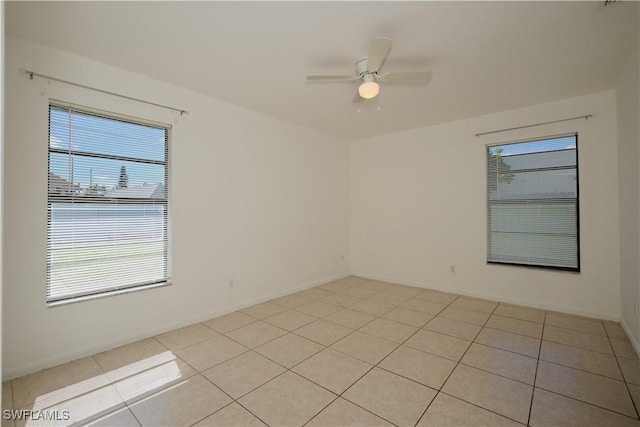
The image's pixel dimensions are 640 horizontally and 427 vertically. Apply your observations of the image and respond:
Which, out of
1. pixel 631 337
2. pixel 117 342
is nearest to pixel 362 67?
pixel 117 342

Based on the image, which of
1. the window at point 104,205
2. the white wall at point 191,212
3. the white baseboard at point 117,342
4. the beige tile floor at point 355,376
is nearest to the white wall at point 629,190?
the beige tile floor at point 355,376

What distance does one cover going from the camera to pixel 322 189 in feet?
16.7

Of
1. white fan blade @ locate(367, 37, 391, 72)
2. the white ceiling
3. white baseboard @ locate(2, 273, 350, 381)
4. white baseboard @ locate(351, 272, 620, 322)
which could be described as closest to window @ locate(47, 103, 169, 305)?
white baseboard @ locate(2, 273, 350, 381)

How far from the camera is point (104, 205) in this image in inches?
109

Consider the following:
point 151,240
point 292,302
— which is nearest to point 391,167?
point 292,302

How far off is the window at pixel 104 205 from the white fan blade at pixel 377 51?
2267 millimetres

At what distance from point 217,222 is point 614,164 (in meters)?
4.64

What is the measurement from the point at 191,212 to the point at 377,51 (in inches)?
98.4

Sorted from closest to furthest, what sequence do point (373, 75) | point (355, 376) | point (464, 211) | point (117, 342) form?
point (355, 376) < point (373, 75) < point (117, 342) < point (464, 211)

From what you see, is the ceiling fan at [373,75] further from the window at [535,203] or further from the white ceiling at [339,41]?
the window at [535,203]

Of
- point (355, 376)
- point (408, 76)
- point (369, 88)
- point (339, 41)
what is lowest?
point (355, 376)

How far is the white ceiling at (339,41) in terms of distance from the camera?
2.03 meters

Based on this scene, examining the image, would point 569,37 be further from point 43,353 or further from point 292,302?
point 43,353

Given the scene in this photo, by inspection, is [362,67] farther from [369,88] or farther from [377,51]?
[377,51]
